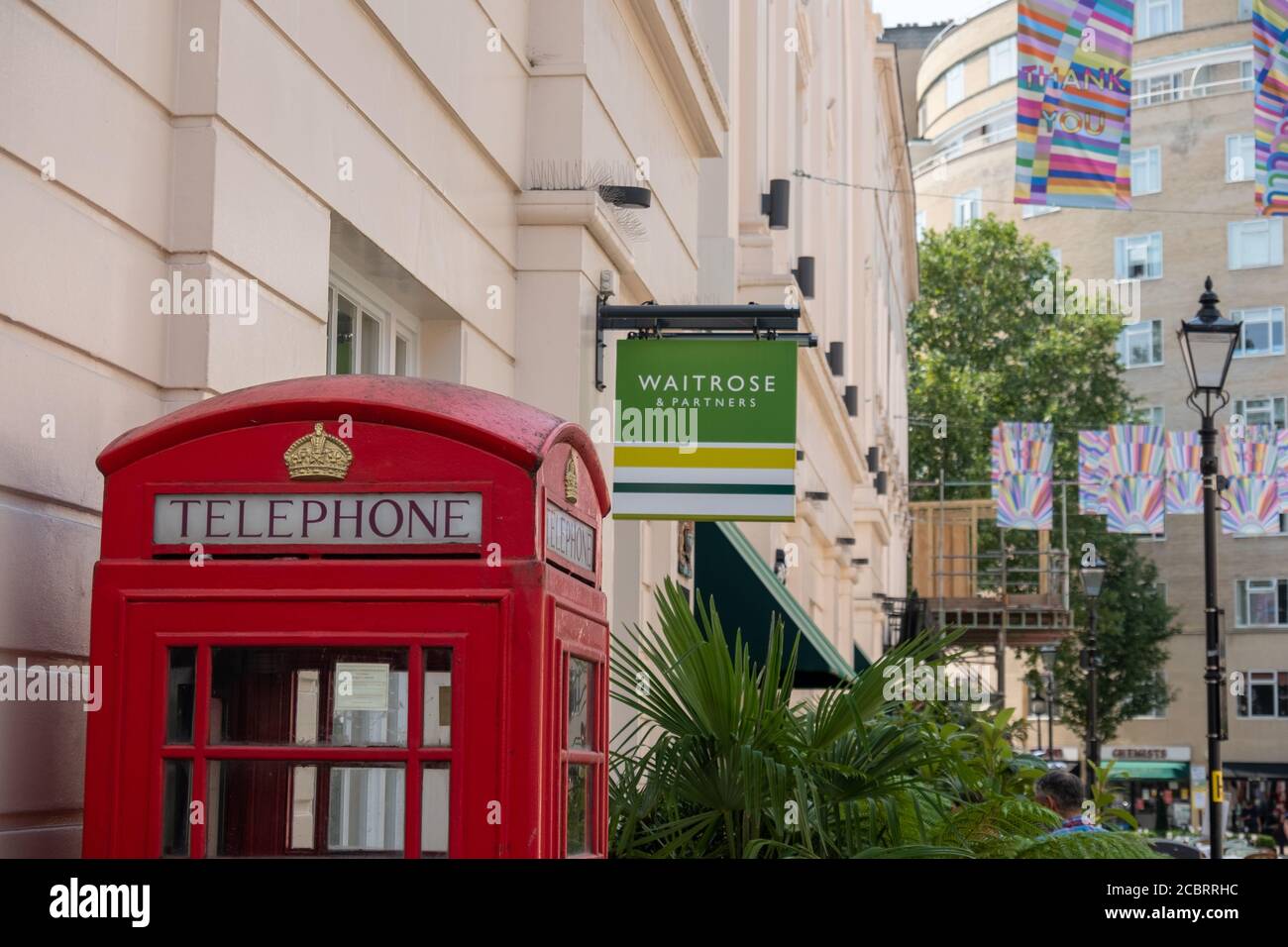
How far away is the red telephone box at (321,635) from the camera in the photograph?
4.41 metres

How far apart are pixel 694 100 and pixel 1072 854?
7599mm

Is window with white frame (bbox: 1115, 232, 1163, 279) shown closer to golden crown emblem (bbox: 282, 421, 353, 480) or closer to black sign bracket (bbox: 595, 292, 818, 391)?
black sign bracket (bbox: 595, 292, 818, 391)

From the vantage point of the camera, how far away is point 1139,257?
224 ft

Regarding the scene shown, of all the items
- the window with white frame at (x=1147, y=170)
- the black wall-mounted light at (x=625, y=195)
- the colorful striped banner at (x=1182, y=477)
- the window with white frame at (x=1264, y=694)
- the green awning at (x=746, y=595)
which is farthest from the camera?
the window with white frame at (x=1147, y=170)

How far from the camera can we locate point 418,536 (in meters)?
4.49

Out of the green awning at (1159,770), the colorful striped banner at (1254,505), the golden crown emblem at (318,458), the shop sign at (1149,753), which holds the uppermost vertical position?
the colorful striped banner at (1254,505)

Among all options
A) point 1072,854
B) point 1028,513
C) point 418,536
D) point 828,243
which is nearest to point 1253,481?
point 1028,513

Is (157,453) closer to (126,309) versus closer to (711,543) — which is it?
(126,309)

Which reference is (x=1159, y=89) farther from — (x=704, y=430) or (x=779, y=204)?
(x=704, y=430)

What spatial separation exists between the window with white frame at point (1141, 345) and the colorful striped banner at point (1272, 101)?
150 feet

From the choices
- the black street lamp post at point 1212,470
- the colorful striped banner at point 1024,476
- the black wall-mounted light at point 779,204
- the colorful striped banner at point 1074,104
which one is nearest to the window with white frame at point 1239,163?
the colorful striped banner at point 1024,476

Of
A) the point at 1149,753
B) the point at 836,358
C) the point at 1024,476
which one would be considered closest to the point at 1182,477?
the point at 1024,476

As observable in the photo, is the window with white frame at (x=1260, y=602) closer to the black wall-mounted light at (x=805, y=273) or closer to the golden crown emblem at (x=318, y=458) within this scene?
the black wall-mounted light at (x=805, y=273)

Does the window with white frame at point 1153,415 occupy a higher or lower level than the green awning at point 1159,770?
higher
